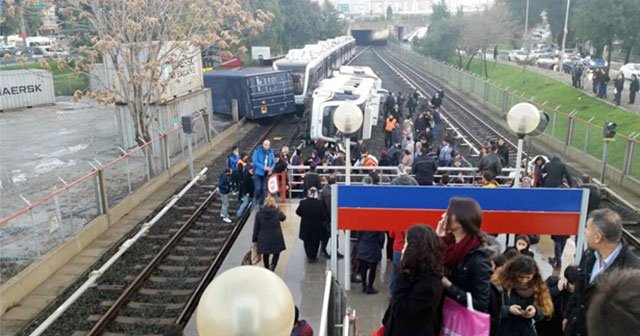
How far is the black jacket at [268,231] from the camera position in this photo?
889cm

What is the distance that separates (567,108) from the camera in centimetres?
2680

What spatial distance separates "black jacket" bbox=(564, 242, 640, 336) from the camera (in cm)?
401

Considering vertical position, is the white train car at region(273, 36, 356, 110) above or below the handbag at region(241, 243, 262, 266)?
above

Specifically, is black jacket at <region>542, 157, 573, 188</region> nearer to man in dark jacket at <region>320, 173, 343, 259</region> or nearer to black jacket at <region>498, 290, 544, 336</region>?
man in dark jacket at <region>320, 173, 343, 259</region>

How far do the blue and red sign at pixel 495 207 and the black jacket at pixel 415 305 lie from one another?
324 centimetres

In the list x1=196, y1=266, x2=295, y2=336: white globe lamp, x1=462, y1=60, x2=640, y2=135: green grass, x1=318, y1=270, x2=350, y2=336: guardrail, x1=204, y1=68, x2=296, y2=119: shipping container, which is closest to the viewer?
x1=196, y1=266, x2=295, y2=336: white globe lamp

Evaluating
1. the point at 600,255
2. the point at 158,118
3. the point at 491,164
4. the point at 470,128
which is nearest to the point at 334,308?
the point at 600,255

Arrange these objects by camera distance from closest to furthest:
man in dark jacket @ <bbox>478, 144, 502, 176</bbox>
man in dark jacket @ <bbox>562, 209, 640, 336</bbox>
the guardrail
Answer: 1. man in dark jacket @ <bbox>562, 209, 640, 336</bbox>
2. the guardrail
3. man in dark jacket @ <bbox>478, 144, 502, 176</bbox>

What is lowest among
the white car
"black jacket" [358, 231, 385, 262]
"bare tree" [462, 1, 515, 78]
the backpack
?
"black jacket" [358, 231, 385, 262]

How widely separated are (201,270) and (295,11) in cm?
5651

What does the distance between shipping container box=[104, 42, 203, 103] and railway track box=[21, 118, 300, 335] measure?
4873 mm

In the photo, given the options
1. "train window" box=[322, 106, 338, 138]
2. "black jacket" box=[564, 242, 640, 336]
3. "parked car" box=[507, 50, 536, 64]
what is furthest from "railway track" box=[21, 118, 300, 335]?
"parked car" box=[507, 50, 536, 64]

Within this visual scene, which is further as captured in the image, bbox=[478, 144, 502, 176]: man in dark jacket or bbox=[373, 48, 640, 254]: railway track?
bbox=[373, 48, 640, 254]: railway track

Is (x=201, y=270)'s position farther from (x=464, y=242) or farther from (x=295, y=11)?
(x=295, y=11)
